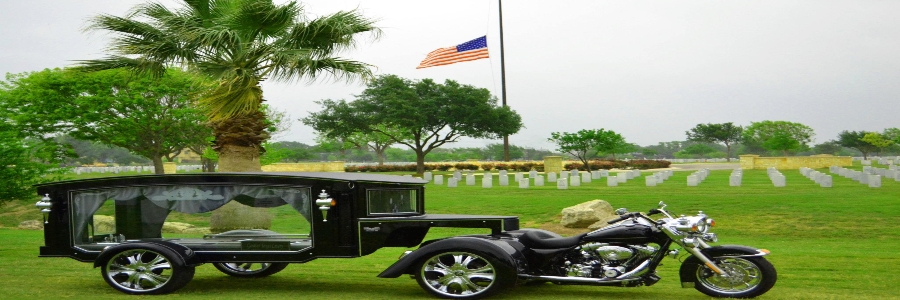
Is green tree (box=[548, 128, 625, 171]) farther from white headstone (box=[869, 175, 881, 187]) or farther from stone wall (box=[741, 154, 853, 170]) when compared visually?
white headstone (box=[869, 175, 881, 187])

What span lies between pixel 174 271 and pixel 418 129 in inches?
1742

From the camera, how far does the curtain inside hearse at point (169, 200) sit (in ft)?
27.7

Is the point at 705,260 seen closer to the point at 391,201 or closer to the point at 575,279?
the point at 575,279

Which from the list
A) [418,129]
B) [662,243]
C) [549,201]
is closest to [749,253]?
[662,243]

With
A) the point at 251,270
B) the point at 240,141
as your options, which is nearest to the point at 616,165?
the point at 240,141

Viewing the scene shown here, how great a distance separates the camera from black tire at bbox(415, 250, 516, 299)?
25.4 feet

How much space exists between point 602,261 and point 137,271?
15.4 feet

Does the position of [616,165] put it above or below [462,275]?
above

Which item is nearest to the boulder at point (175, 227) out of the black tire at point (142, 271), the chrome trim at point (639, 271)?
the black tire at point (142, 271)

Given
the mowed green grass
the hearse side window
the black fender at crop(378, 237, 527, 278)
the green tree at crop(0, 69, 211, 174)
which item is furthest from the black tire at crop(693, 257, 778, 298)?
the green tree at crop(0, 69, 211, 174)

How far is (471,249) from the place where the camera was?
775 cm

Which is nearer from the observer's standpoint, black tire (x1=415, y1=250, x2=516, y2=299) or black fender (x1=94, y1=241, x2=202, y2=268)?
black tire (x1=415, y1=250, x2=516, y2=299)

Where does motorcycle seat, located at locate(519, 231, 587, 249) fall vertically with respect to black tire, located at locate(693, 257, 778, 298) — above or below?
above

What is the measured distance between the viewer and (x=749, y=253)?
297 inches
